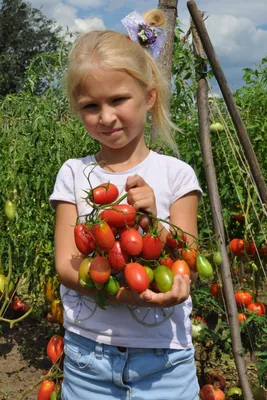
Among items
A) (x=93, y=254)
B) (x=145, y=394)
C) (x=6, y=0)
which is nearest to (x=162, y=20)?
(x=93, y=254)

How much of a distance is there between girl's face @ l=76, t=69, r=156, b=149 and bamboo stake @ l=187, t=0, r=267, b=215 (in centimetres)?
59

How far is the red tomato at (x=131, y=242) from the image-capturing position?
102cm

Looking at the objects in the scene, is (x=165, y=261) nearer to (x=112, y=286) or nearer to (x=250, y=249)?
(x=112, y=286)

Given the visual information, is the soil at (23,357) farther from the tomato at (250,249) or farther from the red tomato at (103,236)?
the red tomato at (103,236)

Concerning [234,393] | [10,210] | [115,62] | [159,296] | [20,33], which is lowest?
[234,393]

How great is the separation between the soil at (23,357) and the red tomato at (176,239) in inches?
59.4

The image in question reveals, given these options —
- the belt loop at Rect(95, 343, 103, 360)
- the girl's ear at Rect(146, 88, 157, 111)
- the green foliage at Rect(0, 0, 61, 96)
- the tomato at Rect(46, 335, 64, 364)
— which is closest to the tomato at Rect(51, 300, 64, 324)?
the tomato at Rect(46, 335, 64, 364)

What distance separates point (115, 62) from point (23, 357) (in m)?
2.15

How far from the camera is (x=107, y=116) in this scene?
1185 mm

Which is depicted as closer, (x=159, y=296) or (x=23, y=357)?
(x=159, y=296)

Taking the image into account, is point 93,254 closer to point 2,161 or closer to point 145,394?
point 145,394

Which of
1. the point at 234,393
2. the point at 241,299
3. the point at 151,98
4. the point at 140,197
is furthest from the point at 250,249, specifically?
the point at 140,197

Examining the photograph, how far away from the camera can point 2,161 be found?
238 centimetres

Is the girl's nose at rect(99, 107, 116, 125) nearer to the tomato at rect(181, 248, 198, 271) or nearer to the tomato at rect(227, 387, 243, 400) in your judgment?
the tomato at rect(181, 248, 198, 271)
